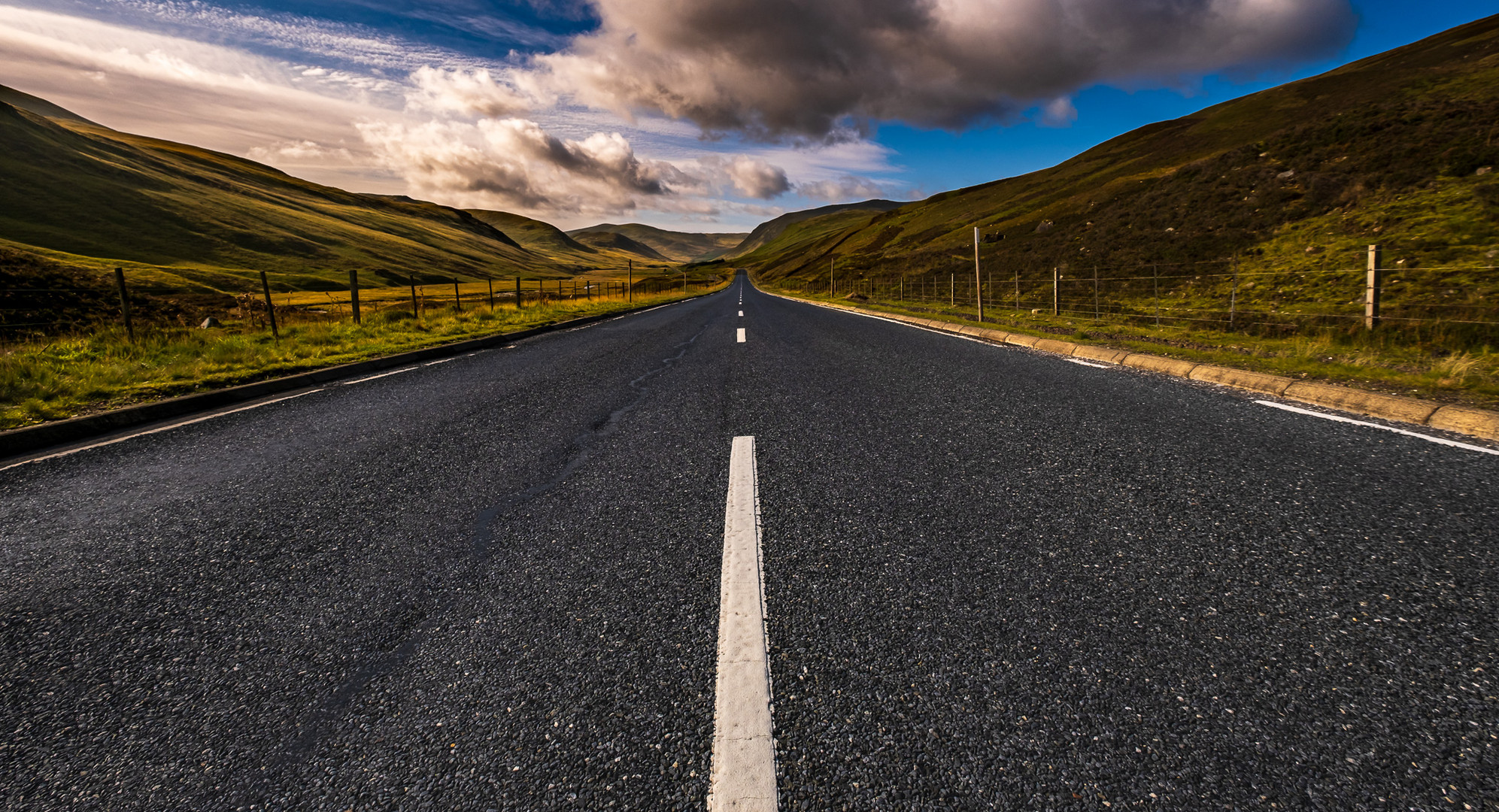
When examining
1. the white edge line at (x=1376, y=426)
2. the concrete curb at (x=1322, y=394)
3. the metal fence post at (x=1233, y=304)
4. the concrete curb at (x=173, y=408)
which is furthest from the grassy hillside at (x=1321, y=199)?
the concrete curb at (x=173, y=408)

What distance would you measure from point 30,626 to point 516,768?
2294 mm

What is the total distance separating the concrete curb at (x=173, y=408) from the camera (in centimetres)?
468

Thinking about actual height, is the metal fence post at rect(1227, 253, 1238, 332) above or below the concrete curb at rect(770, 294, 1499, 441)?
above

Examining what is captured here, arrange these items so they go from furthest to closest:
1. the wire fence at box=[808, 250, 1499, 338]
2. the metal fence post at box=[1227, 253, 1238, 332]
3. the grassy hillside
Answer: the grassy hillside, the metal fence post at box=[1227, 253, 1238, 332], the wire fence at box=[808, 250, 1499, 338]

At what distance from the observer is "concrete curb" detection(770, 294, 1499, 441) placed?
423 centimetres

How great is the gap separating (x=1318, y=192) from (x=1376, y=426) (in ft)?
106

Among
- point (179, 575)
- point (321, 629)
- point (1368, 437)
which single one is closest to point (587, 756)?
point (321, 629)

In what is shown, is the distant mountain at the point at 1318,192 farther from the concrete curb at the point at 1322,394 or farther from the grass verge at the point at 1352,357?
the concrete curb at the point at 1322,394

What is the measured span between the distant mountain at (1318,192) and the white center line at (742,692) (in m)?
20.8

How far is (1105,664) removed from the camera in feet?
5.87

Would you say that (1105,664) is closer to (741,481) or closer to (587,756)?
(587,756)

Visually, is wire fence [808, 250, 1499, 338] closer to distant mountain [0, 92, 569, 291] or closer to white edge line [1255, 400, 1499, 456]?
white edge line [1255, 400, 1499, 456]

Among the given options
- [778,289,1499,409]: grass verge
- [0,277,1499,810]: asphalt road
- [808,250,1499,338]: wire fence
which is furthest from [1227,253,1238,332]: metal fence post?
[0,277,1499,810]: asphalt road

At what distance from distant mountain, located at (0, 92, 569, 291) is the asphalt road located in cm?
4874
